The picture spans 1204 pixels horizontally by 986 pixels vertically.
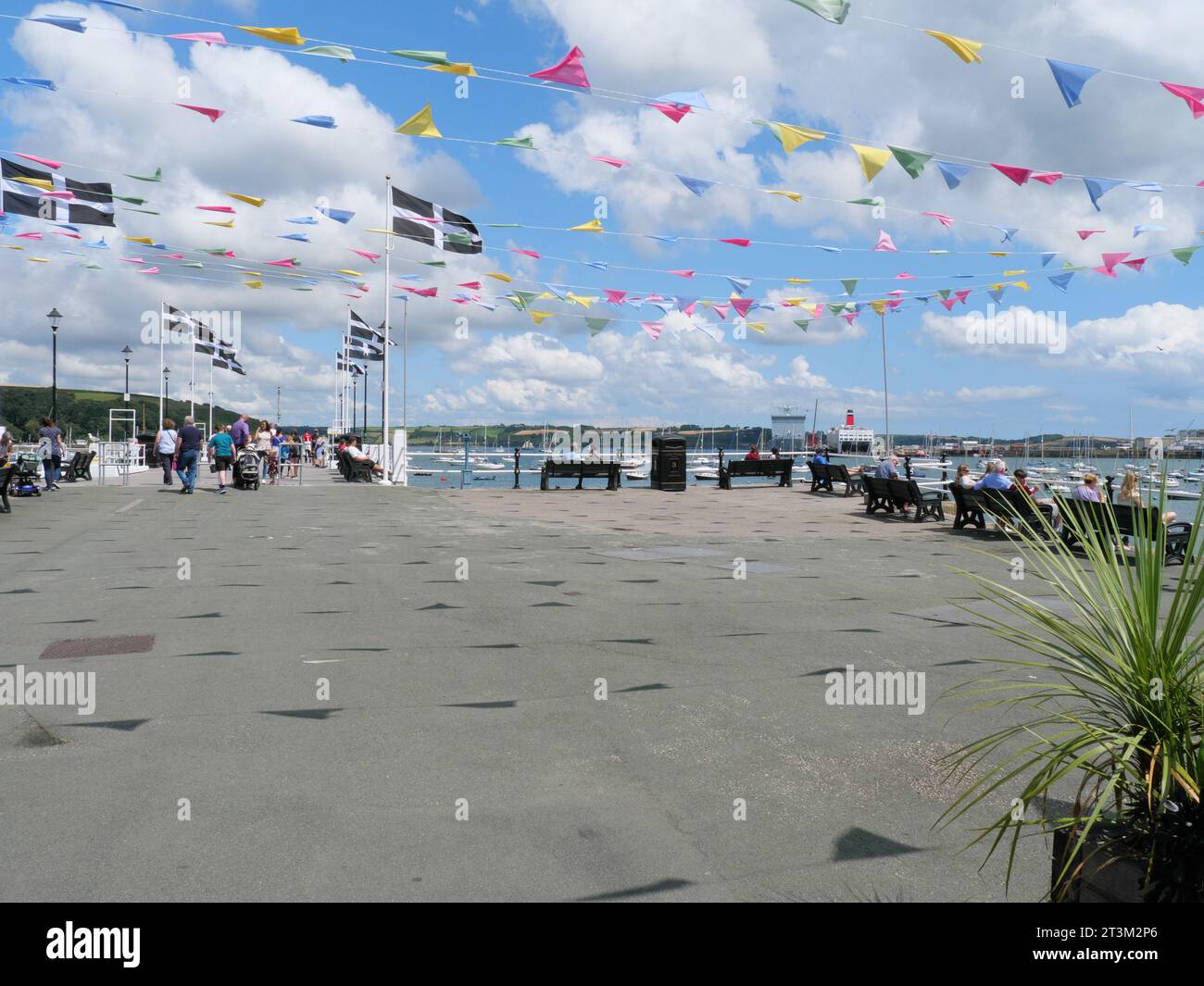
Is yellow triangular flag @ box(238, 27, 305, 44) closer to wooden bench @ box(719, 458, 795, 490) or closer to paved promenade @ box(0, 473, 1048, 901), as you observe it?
paved promenade @ box(0, 473, 1048, 901)

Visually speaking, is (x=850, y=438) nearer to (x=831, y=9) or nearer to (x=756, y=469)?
(x=756, y=469)

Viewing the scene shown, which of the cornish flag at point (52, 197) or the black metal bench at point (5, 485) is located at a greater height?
the cornish flag at point (52, 197)

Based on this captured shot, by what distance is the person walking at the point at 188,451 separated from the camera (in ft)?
69.0

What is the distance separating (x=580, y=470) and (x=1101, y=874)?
78.8ft

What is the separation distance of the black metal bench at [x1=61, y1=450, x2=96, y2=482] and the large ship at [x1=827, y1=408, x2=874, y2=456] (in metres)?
36.4

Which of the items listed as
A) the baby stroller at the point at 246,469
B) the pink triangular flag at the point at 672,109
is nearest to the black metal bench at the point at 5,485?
the baby stroller at the point at 246,469

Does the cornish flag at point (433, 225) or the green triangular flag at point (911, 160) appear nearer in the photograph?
the green triangular flag at point (911, 160)

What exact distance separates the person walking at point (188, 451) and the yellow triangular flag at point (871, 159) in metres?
15.2

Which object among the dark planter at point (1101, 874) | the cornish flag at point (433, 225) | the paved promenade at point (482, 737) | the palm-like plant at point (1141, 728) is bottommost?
the paved promenade at point (482, 737)

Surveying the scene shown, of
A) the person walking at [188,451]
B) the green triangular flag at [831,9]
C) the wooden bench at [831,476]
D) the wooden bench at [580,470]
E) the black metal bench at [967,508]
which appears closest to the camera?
the green triangular flag at [831,9]

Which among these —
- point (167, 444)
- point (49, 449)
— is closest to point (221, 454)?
point (167, 444)

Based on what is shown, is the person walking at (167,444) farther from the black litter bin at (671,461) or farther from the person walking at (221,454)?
the black litter bin at (671,461)
